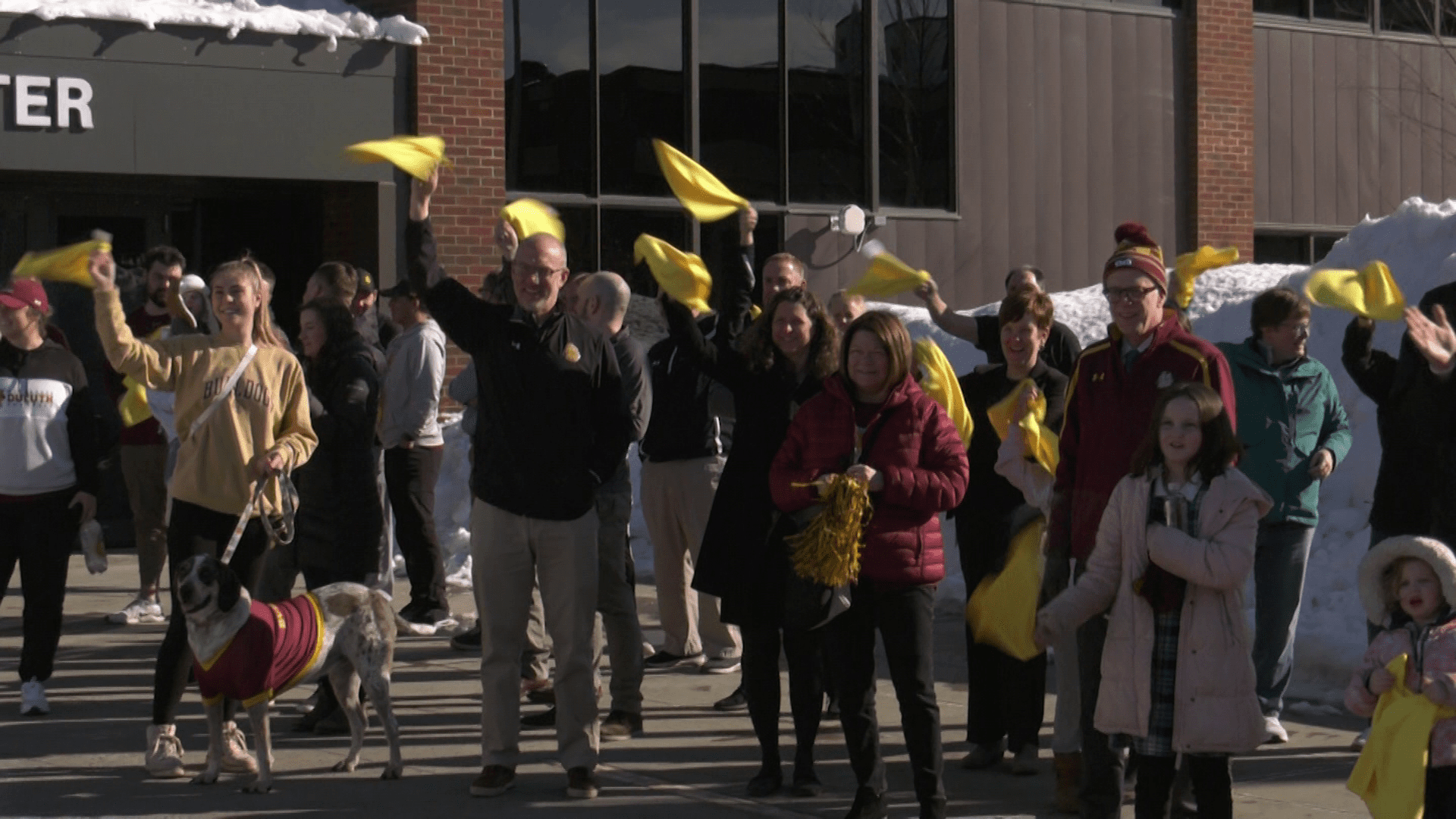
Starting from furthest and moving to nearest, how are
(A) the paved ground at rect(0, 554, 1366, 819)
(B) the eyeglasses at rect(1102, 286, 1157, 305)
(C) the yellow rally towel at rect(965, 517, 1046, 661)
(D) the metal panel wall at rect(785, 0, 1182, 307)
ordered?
(D) the metal panel wall at rect(785, 0, 1182, 307) → (A) the paved ground at rect(0, 554, 1366, 819) → (C) the yellow rally towel at rect(965, 517, 1046, 661) → (B) the eyeglasses at rect(1102, 286, 1157, 305)

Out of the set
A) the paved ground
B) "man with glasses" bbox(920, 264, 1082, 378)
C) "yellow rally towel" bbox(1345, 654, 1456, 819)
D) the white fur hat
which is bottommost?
the paved ground

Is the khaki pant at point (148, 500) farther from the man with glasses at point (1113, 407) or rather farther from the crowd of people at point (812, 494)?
the man with glasses at point (1113, 407)

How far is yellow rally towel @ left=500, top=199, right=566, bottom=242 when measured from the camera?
8141 millimetres

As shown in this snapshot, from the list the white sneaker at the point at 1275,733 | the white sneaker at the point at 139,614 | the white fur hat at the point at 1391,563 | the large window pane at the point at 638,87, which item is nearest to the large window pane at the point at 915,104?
the large window pane at the point at 638,87

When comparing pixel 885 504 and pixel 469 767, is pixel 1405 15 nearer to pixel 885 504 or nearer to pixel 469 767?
pixel 885 504

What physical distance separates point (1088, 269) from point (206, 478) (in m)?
13.1

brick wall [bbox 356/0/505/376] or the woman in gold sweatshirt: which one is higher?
brick wall [bbox 356/0/505/376]

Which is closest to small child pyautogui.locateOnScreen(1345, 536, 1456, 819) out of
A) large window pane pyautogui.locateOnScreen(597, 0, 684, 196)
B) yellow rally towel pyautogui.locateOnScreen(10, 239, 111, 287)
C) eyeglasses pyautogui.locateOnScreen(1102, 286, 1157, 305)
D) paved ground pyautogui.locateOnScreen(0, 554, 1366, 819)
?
eyeglasses pyautogui.locateOnScreen(1102, 286, 1157, 305)

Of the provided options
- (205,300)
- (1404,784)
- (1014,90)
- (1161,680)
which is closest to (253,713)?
(1161,680)

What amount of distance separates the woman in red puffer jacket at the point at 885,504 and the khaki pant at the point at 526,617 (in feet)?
2.91

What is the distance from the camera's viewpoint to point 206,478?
7.41 m

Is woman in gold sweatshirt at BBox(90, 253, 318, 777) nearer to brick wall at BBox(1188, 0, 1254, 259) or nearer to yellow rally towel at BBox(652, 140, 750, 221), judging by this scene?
yellow rally towel at BBox(652, 140, 750, 221)

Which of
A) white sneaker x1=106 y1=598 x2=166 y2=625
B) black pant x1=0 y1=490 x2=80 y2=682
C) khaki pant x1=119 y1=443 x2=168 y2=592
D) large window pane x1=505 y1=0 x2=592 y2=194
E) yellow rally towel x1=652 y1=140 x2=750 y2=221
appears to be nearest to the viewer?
yellow rally towel x1=652 y1=140 x2=750 y2=221

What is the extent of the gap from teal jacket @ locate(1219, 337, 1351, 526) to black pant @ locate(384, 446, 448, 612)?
16.2 ft
